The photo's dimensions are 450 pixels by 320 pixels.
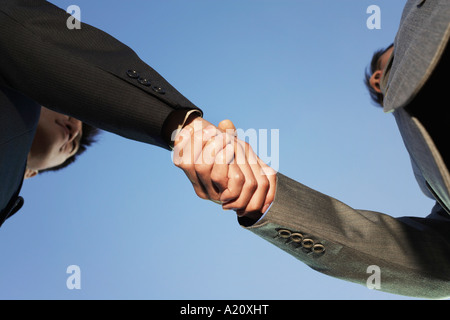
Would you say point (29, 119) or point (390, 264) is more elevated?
point (29, 119)

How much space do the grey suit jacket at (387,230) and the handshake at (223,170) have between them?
25 millimetres

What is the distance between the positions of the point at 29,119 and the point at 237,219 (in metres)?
0.44

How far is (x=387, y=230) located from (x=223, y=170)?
0.95ft

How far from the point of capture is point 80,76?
0.62 m

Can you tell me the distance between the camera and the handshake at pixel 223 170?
23.2 inches

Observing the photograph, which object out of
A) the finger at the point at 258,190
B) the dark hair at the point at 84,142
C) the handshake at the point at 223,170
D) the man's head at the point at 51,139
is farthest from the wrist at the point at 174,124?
the dark hair at the point at 84,142

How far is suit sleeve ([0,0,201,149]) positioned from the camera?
62 centimetres

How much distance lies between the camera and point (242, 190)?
59 cm

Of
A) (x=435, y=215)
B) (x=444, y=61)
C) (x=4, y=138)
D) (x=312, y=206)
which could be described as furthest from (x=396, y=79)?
(x=4, y=138)

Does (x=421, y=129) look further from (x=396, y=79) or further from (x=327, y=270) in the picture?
(x=327, y=270)

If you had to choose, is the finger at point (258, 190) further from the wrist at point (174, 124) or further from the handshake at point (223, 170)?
the wrist at point (174, 124)

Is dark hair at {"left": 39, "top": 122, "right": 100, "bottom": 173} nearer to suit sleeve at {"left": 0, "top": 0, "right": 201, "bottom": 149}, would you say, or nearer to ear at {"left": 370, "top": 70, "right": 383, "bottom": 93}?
suit sleeve at {"left": 0, "top": 0, "right": 201, "bottom": 149}

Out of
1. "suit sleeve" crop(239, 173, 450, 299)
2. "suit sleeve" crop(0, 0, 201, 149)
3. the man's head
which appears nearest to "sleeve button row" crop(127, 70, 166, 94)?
"suit sleeve" crop(0, 0, 201, 149)

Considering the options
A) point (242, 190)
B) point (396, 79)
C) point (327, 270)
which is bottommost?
point (327, 270)
